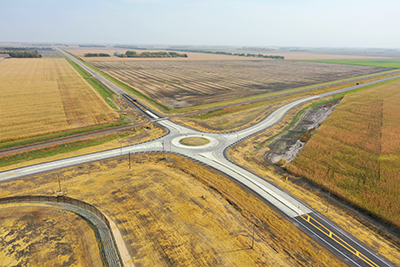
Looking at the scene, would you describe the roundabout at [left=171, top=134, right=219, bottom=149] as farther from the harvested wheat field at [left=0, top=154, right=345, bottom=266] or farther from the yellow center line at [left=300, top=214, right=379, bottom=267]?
the yellow center line at [left=300, top=214, right=379, bottom=267]

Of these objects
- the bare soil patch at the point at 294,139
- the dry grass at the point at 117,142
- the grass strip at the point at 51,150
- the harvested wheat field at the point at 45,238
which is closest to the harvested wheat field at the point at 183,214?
the harvested wheat field at the point at 45,238

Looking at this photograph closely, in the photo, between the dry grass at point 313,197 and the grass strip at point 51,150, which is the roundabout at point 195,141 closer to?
the dry grass at point 313,197

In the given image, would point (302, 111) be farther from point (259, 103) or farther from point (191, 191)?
point (191, 191)

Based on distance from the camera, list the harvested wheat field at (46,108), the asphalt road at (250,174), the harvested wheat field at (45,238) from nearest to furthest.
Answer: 1. the harvested wheat field at (45,238)
2. the asphalt road at (250,174)
3. the harvested wheat field at (46,108)

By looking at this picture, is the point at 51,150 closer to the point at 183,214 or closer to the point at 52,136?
the point at 52,136

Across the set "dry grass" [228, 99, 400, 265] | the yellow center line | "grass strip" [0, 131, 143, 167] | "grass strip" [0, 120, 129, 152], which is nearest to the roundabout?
"dry grass" [228, 99, 400, 265]

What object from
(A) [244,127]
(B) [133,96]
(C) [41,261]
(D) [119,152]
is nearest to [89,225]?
(C) [41,261]
